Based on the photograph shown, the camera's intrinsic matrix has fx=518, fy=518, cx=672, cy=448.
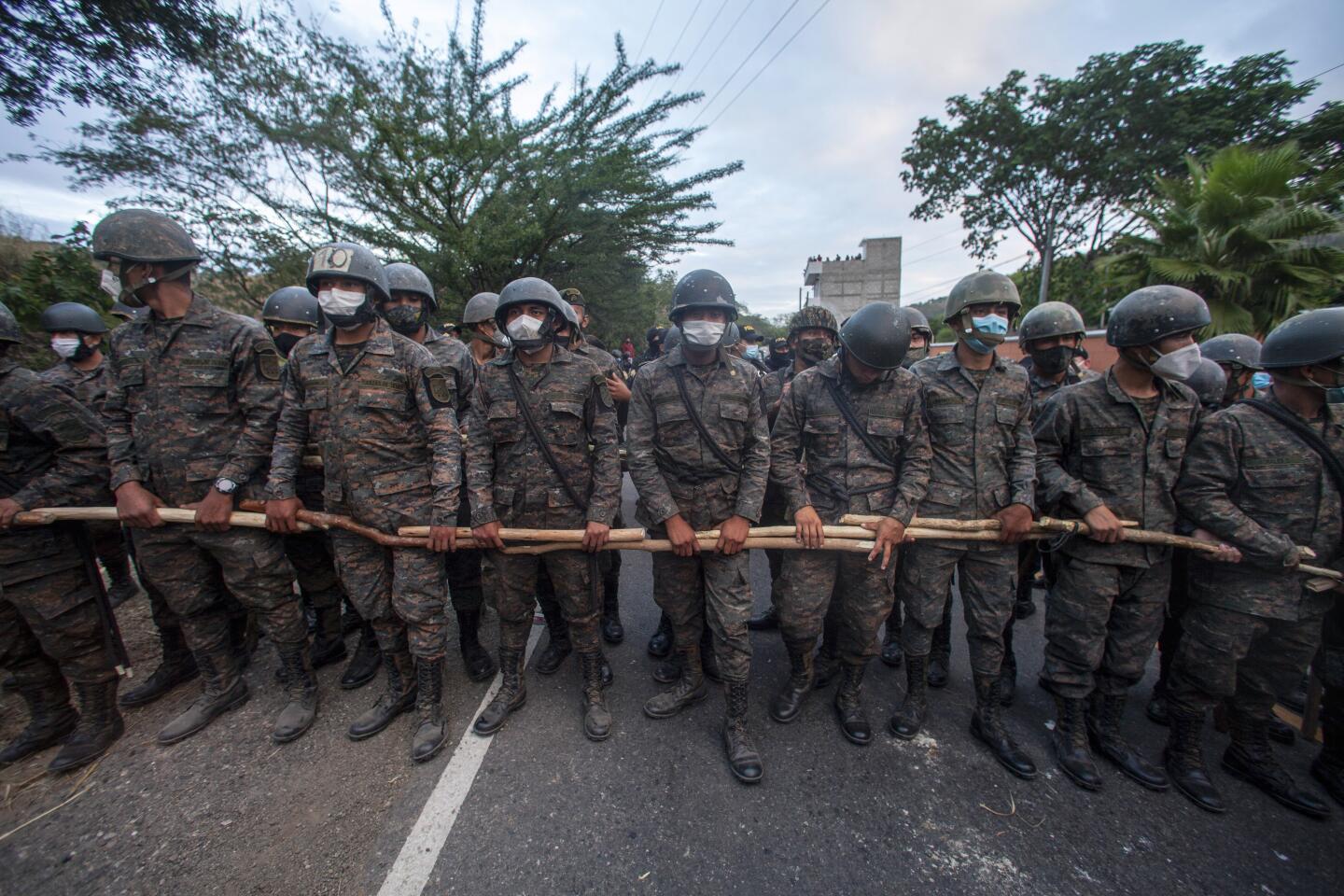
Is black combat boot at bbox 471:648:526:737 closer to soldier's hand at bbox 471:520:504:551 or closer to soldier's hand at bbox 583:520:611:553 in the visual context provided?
soldier's hand at bbox 471:520:504:551

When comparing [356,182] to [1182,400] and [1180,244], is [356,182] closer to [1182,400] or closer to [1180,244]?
[1182,400]

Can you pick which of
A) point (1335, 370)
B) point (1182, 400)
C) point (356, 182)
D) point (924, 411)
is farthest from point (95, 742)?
point (356, 182)

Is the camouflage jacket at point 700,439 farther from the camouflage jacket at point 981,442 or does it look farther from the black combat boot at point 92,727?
the black combat boot at point 92,727

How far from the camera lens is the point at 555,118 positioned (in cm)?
1116

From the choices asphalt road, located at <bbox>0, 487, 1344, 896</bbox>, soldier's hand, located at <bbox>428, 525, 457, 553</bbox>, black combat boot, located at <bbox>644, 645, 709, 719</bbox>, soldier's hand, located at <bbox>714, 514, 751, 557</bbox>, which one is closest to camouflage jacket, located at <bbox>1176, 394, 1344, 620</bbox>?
asphalt road, located at <bbox>0, 487, 1344, 896</bbox>

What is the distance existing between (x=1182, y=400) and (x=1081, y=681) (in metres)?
1.67

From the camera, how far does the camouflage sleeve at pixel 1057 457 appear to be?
114 inches

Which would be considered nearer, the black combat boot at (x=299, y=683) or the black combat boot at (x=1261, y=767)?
the black combat boot at (x=1261, y=767)

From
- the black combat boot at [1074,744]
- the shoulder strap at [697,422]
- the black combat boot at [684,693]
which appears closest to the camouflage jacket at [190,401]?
the shoulder strap at [697,422]

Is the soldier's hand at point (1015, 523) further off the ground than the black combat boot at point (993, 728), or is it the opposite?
the soldier's hand at point (1015, 523)

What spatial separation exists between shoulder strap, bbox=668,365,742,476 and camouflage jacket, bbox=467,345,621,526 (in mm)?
424

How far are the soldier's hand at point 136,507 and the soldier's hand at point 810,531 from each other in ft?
12.0

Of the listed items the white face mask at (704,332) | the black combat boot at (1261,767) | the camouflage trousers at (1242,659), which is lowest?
the black combat boot at (1261,767)

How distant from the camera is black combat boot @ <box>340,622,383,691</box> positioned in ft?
11.6
